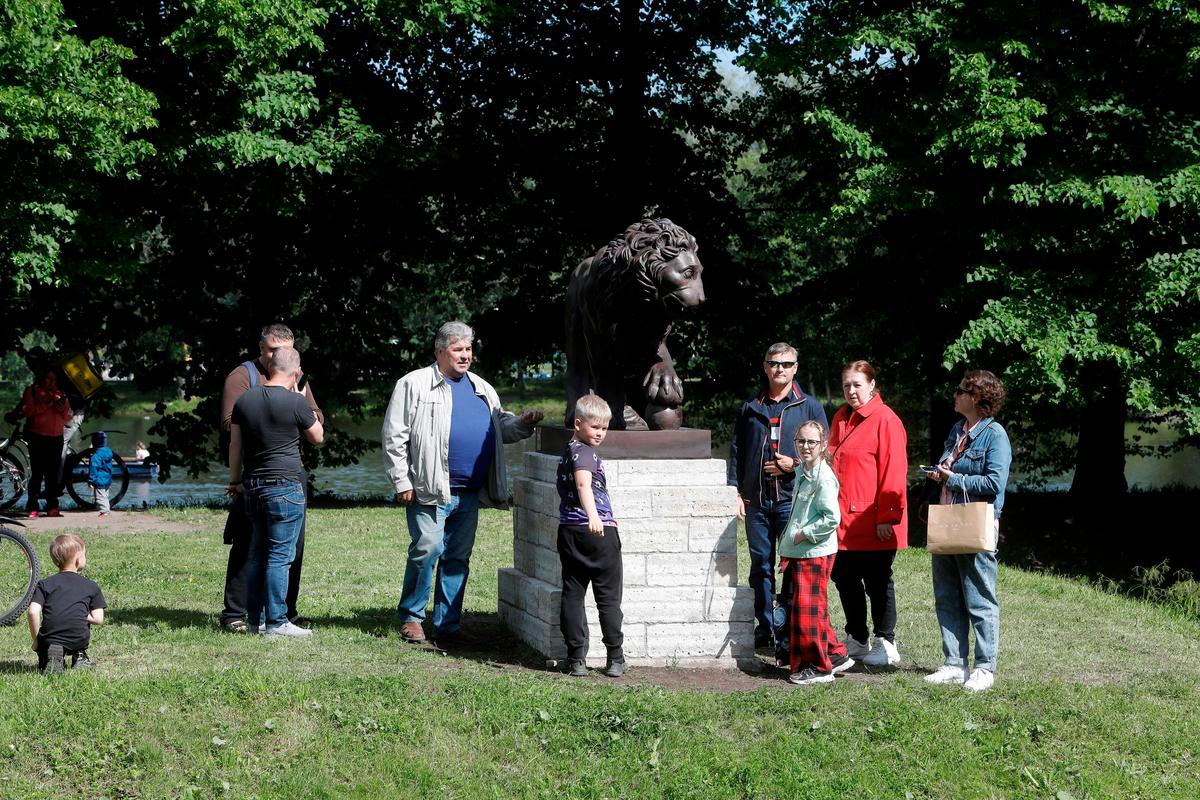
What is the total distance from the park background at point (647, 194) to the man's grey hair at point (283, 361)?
1.76 meters

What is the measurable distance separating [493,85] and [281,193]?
422 centimetres

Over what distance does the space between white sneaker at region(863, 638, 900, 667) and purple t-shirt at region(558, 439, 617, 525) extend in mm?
1798

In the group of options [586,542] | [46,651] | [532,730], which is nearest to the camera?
[532,730]

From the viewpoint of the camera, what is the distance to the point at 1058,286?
13.7m

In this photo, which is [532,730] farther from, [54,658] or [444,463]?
[54,658]

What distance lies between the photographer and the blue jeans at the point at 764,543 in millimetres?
7465

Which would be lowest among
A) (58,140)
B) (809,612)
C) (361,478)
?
(361,478)

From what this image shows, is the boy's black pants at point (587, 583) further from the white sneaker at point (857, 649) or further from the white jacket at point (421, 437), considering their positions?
the white sneaker at point (857, 649)

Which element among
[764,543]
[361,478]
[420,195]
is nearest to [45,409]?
[420,195]

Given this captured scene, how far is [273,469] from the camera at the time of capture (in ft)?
24.5

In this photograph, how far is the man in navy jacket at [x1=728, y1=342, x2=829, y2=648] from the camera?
740 cm

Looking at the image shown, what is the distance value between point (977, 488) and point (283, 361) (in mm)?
4039

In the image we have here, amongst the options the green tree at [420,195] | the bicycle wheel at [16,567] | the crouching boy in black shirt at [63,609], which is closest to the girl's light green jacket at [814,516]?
the crouching boy in black shirt at [63,609]

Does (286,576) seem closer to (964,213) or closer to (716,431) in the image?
(964,213)
